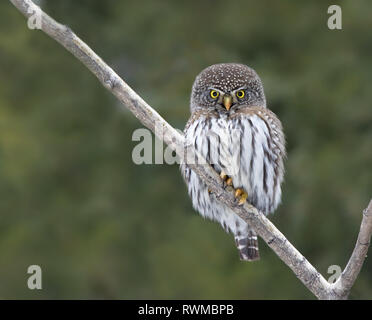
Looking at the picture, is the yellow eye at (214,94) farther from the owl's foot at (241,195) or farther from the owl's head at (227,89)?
the owl's foot at (241,195)

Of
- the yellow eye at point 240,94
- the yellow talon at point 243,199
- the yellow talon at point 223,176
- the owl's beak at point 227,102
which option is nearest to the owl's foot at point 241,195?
the yellow talon at point 243,199

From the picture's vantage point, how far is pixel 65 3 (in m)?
10.8

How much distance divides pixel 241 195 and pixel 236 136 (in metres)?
0.56

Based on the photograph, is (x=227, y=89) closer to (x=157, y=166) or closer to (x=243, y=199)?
(x=243, y=199)

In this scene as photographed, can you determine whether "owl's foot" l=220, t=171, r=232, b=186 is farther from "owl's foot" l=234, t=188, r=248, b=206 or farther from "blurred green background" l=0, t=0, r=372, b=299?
"blurred green background" l=0, t=0, r=372, b=299

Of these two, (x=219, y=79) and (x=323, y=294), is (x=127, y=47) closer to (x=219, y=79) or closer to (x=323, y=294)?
(x=219, y=79)

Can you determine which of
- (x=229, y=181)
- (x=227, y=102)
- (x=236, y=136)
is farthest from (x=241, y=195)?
(x=227, y=102)

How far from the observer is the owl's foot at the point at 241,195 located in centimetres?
498

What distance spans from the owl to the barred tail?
22cm

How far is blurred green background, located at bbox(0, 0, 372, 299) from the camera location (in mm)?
9180

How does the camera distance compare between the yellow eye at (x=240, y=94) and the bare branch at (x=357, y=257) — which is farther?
the yellow eye at (x=240, y=94)

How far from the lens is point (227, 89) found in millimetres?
5523

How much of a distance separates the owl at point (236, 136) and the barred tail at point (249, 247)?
22 centimetres

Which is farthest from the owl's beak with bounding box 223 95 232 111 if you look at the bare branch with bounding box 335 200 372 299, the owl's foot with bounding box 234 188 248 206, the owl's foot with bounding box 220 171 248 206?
the bare branch with bounding box 335 200 372 299
